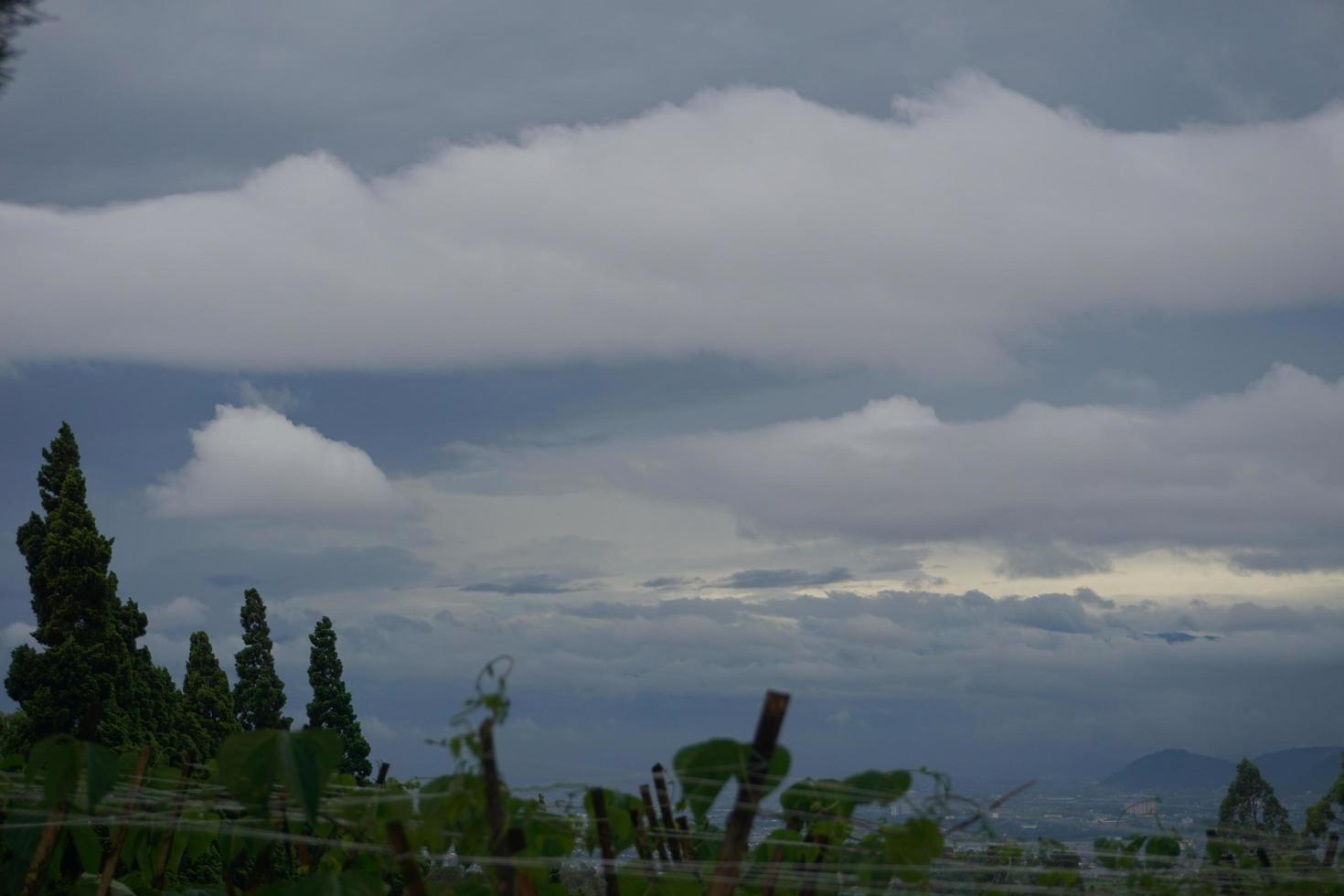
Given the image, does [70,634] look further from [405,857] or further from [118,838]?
[405,857]

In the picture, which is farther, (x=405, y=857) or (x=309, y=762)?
(x=309, y=762)

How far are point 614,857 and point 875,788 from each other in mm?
908

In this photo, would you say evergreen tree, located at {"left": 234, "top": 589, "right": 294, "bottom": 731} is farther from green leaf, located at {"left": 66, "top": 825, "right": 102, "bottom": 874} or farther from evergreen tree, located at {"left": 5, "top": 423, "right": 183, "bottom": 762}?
green leaf, located at {"left": 66, "top": 825, "right": 102, "bottom": 874}

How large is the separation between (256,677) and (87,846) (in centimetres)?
3364

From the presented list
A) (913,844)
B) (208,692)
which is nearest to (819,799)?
(913,844)

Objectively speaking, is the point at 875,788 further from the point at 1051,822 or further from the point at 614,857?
the point at 1051,822

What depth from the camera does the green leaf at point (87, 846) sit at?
15.9 feet

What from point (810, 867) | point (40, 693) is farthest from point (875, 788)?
point (40, 693)

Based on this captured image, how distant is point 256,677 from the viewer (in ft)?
120

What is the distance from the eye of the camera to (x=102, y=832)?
1513 cm

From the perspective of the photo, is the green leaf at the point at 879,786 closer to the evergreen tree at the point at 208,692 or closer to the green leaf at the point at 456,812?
the green leaf at the point at 456,812

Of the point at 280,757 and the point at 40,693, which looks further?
the point at 40,693

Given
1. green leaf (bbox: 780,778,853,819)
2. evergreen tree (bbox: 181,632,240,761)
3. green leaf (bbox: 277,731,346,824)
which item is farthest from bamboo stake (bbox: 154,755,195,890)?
evergreen tree (bbox: 181,632,240,761)

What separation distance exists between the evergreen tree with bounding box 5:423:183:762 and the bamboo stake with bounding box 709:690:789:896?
65.0 feet
